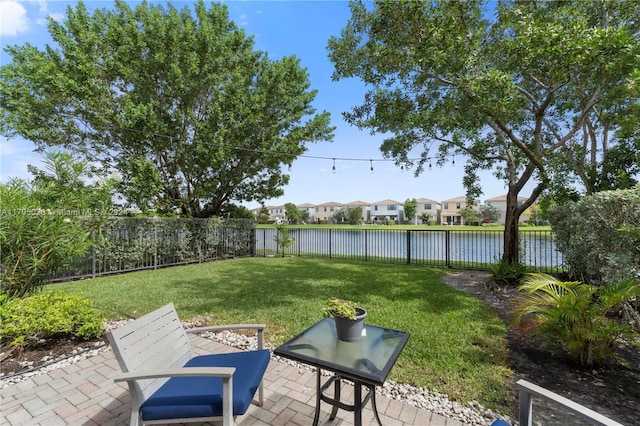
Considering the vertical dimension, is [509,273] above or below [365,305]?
above

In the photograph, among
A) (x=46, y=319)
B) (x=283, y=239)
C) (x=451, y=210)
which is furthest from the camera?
(x=451, y=210)

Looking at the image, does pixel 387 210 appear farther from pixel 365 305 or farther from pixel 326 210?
pixel 365 305

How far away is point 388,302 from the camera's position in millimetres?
4754

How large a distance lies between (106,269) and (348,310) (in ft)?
26.8

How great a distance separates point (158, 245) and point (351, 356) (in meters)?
8.52

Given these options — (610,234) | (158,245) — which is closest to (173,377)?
(610,234)

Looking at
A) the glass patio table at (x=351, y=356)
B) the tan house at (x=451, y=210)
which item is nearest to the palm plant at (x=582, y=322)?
the glass patio table at (x=351, y=356)

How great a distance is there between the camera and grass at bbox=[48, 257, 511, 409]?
2.60 metres

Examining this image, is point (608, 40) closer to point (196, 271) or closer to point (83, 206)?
point (83, 206)

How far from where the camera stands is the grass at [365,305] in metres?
2.60

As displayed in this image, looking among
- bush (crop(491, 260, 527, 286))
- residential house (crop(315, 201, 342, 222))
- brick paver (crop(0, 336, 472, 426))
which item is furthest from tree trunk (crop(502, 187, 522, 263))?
residential house (crop(315, 201, 342, 222))

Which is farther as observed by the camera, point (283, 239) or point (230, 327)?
point (283, 239)

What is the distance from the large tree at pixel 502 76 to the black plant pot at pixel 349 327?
359cm

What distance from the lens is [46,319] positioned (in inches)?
115
